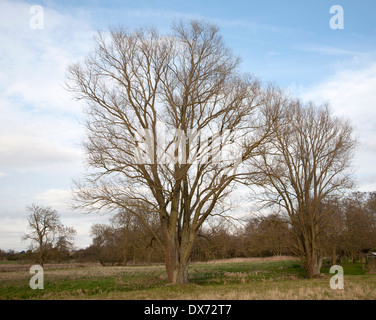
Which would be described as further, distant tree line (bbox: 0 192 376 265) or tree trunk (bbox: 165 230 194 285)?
distant tree line (bbox: 0 192 376 265)

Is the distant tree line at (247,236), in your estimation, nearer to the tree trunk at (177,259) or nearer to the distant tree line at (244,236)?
the distant tree line at (244,236)

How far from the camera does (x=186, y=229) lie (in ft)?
50.8

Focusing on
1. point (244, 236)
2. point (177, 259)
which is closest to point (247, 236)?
point (244, 236)

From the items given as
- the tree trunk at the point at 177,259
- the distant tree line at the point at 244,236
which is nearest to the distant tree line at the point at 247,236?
the distant tree line at the point at 244,236

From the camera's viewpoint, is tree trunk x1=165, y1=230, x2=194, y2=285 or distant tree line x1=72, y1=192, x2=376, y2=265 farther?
distant tree line x1=72, y1=192, x2=376, y2=265

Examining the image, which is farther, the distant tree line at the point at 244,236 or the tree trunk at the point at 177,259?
the distant tree line at the point at 244,236

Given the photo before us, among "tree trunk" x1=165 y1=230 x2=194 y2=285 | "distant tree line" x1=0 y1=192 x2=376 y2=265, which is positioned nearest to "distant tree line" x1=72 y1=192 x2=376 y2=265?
"distant tree line" x1=0 y1=192 x2=376 y2=265

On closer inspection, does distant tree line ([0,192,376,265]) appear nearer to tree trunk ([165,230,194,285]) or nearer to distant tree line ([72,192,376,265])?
distant tree line ([72,192,376,265])

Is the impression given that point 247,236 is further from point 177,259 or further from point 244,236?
point 177,259

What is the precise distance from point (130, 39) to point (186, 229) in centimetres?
931

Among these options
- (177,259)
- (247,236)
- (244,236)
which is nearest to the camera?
(177,259)

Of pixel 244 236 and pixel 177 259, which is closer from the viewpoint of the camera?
pixel 177 259
